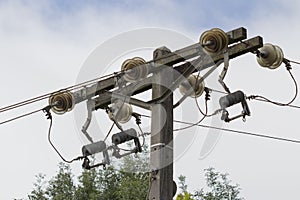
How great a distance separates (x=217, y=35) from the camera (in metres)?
6.37

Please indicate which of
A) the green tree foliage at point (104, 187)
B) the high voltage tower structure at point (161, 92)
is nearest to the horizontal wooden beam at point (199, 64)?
the high voltage tower structure at point (161, 92)

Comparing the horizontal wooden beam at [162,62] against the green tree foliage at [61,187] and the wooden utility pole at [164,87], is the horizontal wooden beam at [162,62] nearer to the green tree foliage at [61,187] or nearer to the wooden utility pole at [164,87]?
the wooden utility pole at [164,87]

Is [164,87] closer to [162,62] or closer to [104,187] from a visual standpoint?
[162,62]

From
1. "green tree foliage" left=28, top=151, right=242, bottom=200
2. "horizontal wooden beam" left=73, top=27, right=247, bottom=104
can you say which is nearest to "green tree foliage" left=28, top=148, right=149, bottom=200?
"green tree foliage" left=28, top=151, right=242, bottom=200

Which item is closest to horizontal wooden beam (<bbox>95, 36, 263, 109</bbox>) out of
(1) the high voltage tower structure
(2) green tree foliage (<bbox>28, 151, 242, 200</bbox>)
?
(1) the high voltage tower structure

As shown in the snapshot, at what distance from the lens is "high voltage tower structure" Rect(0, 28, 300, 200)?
21.1ft

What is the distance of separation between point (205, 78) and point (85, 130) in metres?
1.34

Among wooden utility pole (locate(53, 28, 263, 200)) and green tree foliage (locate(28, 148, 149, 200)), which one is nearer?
wooden utility pole (locate(53, 28, 263, 200))

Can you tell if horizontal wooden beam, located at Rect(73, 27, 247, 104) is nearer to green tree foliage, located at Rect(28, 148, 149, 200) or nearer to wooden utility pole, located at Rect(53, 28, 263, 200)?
wooden utility pole, located at Rect(53, 28, 263, 200)

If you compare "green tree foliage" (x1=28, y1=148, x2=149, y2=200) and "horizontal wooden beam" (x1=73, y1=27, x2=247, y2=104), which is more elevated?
"green tree foliage" (x1=28, y1=148, x2=149, y2=200)

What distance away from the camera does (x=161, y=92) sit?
680cm

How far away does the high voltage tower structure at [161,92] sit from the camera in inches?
253

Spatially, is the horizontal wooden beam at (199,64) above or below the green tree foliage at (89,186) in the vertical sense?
below

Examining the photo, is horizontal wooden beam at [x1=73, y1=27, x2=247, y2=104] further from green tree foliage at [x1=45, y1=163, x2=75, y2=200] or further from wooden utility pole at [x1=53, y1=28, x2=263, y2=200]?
green tree foliage at [x1=45, y1=163, x2=75, y2=200]
